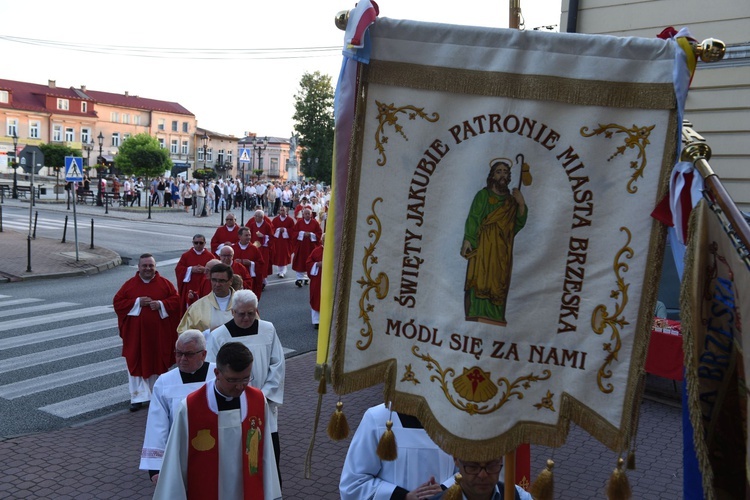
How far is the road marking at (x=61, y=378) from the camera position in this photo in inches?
375

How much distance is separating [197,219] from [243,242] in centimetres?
2480

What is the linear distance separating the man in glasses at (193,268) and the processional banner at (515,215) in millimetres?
8913

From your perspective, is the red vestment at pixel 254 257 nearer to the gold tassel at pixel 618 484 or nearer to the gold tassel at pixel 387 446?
→ the gold tassel at pixel 387 446

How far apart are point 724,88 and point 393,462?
29.9 feet

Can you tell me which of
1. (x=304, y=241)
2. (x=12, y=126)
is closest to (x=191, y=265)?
(x=304, y=241)

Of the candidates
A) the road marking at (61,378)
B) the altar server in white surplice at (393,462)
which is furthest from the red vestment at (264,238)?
the altar server in white surplice at (393,462)

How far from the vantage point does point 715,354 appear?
7.75ft

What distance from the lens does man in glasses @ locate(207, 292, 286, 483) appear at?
6520 mm

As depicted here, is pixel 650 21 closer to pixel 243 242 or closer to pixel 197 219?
pixel 243 242

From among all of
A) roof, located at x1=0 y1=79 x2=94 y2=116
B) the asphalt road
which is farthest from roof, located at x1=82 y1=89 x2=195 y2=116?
the asphalt road

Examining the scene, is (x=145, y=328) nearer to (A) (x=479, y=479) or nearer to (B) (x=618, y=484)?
(A) (x=479, y=479)

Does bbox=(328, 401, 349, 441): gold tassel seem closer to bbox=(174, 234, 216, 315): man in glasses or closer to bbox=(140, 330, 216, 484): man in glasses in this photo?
bbox=(140, 330, 216, 484): man in glasses

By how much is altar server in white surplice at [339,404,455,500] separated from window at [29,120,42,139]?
266 ft

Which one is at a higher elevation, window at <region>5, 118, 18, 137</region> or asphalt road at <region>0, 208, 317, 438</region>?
window at <region>5, 118, 18, 137</region>
